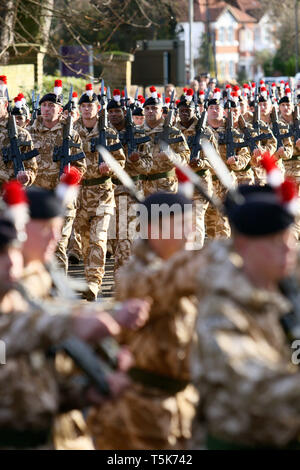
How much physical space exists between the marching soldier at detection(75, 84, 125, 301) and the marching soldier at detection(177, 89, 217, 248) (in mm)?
1064

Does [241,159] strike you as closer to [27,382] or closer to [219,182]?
[219,182]

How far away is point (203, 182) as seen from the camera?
1281 cm

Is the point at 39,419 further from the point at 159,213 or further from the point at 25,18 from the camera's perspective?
the point at 25,18

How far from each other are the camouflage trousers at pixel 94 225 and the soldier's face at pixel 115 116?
150 cm

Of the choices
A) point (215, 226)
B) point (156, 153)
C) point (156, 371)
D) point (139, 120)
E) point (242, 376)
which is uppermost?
point (139, 120)

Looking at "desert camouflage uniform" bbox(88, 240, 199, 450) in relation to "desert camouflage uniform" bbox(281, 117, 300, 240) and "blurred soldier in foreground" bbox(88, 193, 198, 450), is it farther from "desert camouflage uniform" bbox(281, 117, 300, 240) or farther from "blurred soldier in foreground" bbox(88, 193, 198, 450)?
"desert camouflage uniform" bbox(281, 117, 300, 240)

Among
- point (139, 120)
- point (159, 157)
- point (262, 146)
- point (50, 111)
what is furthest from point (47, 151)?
point (262, 146)

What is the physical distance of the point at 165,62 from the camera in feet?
117

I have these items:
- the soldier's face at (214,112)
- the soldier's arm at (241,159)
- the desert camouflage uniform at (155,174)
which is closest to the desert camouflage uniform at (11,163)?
the desert camouflage uniform at (155,174)

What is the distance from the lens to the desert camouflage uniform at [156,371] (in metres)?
4.52

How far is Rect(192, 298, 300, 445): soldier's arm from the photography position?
3.50m

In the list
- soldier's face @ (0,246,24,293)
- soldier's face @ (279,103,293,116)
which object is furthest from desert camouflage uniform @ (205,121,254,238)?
soldier's face @ (0,246,24,293)

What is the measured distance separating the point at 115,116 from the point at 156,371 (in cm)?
825
